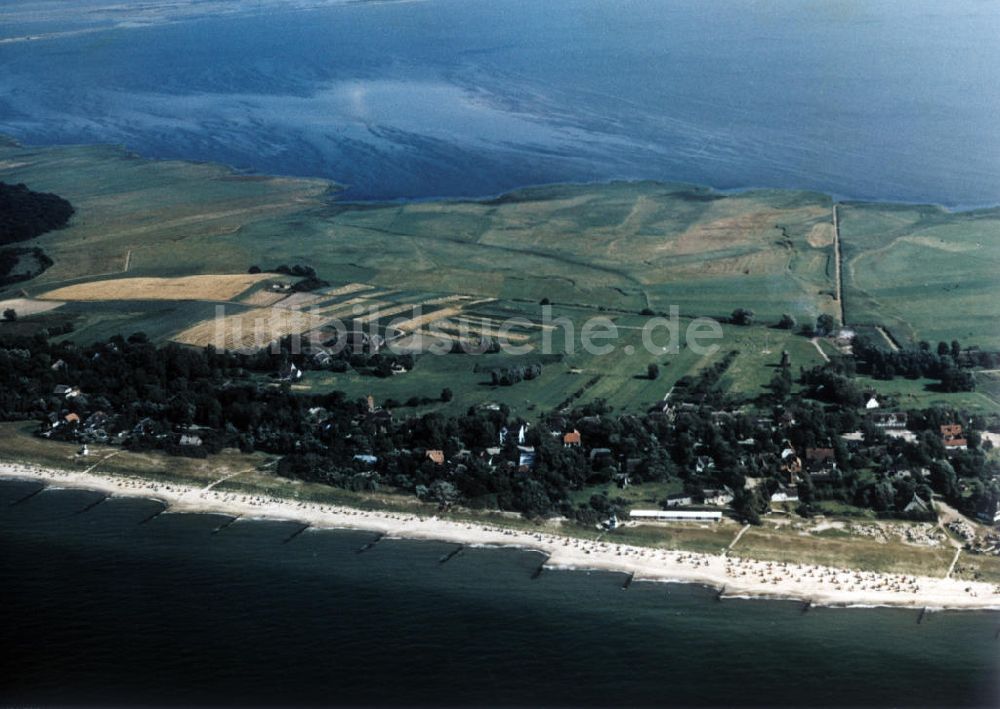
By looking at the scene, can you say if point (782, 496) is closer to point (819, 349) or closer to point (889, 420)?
point (889, 420)

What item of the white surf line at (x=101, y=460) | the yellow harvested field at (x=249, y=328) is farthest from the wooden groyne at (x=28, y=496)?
the yellow harvested field at (x=249, y=328)

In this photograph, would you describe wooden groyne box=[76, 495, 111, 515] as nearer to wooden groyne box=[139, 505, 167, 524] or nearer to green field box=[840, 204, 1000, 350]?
wooden groyne box=[139, 505, 167, 524]

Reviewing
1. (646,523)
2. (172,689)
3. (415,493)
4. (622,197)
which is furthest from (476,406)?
(622,197)

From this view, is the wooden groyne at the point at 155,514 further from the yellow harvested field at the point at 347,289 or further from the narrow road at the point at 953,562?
the narrow road at the point at 953,562

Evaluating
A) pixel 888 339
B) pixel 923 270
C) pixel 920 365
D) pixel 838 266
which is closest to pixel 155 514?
pixel 920 365

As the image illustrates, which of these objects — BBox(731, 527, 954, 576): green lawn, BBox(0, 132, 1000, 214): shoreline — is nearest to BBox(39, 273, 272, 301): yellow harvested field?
BBox(0, 132, 1000, 214): shoreline

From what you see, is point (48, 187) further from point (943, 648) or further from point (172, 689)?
point (943, 648)
